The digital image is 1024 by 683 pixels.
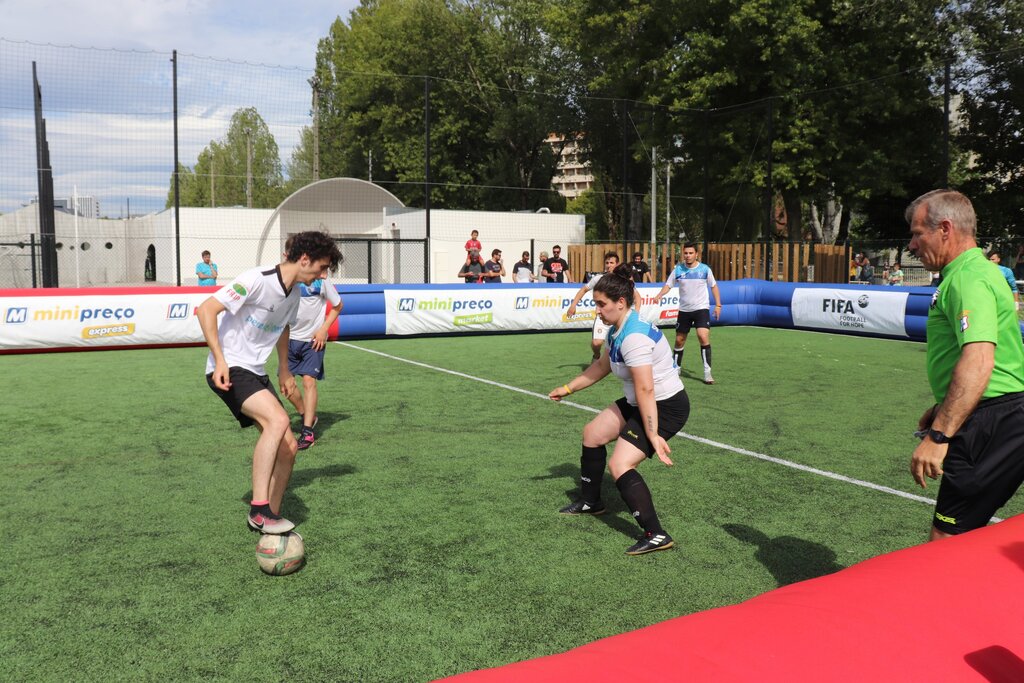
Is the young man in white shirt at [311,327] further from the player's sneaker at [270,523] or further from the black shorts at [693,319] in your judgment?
the black shorts at [693,319]

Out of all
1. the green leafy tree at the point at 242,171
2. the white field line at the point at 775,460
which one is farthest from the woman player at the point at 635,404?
the green leafy tree at the point at 242,171

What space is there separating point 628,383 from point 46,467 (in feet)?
16.0

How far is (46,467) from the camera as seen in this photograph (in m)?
6.87

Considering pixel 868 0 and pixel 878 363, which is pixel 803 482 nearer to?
pixel 878 363

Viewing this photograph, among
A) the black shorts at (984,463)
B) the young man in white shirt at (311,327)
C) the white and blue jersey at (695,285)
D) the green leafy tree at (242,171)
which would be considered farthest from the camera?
the green leafy tree at (242,171)

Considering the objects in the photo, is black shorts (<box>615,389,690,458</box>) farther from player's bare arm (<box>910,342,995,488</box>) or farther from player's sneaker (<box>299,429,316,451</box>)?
player's sneaker (<box>299,429,316,451</box>)

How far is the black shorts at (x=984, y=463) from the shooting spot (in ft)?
10.7

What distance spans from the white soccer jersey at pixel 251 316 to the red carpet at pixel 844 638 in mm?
3331

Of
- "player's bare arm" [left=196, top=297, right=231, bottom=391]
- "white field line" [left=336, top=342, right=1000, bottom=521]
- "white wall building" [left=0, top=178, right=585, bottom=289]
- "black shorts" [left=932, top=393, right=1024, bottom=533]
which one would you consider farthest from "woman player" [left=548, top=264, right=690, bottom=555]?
"white wall building" [left=0, top=178, right=585, bottom=289]

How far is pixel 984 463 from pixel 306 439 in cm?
582

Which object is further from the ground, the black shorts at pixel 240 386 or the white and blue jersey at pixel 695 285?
the white and blue jersey at pixel 695 285

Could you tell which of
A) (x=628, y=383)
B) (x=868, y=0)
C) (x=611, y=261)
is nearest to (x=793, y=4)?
(x=868, y=0)

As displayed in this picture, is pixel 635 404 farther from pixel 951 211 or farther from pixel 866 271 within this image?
pixel 866 271

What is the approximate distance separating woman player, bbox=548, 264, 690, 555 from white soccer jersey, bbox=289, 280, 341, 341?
11.7 ft
